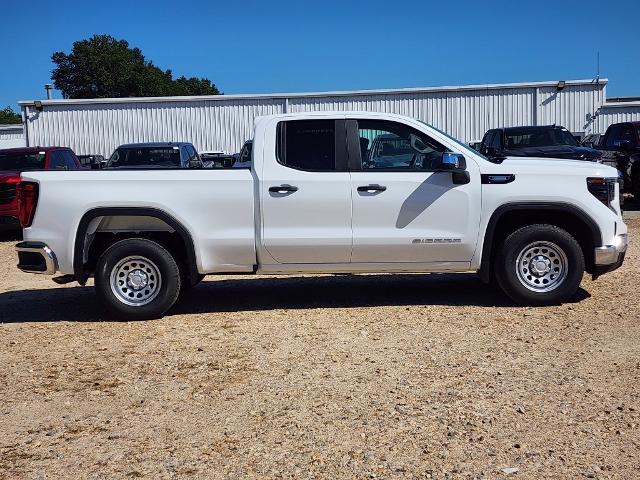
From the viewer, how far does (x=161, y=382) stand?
535 centimetres

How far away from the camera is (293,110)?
987 inches

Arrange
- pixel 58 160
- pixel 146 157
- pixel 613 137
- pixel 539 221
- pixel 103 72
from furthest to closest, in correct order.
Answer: pixel 103 72 < pixel 613 137 < pixel 58 160 < pixel 146 157 < pixel 539 221

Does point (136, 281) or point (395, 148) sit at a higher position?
point (395, 148)

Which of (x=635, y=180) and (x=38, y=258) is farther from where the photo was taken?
(x=635, y=180)

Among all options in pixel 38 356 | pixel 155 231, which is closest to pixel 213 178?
pixel 155 231

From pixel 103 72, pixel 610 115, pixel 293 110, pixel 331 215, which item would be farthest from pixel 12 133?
pixel 331 215

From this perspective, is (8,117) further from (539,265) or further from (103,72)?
(539,265)

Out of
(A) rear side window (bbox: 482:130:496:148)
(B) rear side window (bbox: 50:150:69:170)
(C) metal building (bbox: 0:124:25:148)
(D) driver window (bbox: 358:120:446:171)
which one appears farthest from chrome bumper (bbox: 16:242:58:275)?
(C) metal building (bbox: 0:124:25:148)

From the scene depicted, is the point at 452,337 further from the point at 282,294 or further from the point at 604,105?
the point at 604,105

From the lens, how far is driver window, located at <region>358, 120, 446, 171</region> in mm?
7234

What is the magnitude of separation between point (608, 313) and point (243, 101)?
20.2m

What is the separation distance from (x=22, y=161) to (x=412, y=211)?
36.9ft

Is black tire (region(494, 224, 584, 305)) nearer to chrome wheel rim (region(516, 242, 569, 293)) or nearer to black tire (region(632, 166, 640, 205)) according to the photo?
chrome wheel rim (region(516, 242, 569, 293))

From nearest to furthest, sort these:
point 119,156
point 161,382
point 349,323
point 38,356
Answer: point 161,382
point 38,356
point 349,323
point 119,156
